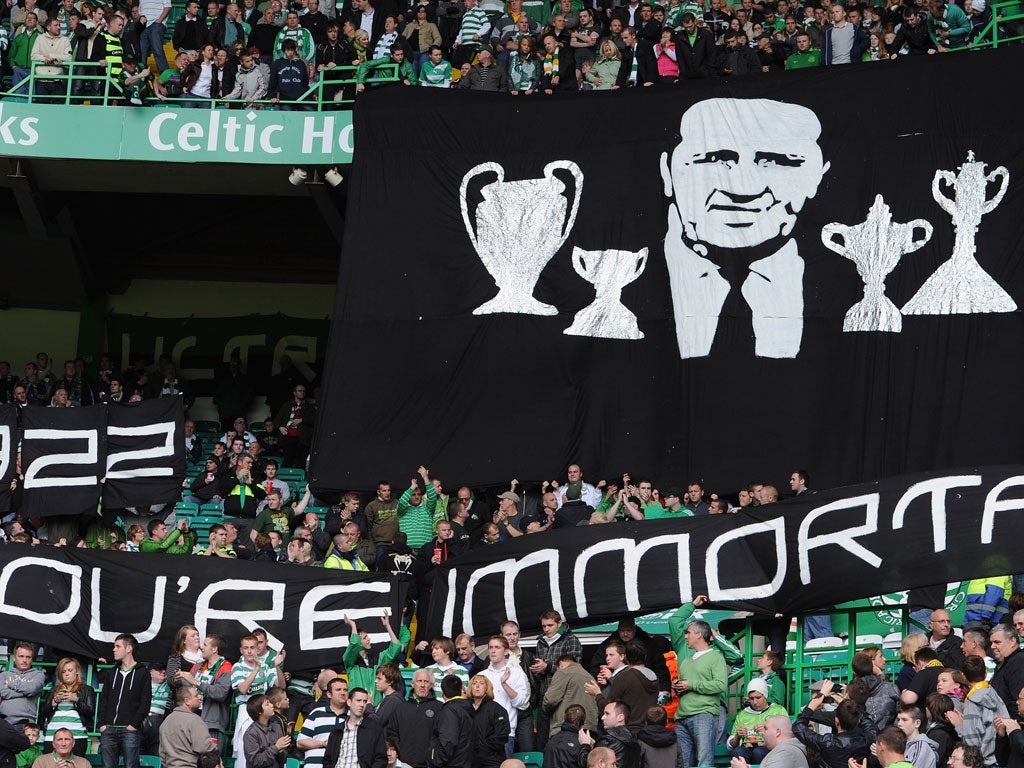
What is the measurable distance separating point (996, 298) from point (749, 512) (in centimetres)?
500

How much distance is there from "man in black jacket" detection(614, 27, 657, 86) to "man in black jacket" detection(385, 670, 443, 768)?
8.97m

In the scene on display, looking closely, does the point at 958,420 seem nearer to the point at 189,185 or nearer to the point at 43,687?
the point at 43,687

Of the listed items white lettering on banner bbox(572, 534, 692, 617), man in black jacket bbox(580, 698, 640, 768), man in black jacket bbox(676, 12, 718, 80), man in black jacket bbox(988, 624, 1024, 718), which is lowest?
man in black jacket bbox(580, 698, 640, 768)

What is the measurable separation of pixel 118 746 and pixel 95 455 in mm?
5495

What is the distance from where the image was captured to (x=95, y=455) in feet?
57.3

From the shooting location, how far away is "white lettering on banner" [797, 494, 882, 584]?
1182 centimetres

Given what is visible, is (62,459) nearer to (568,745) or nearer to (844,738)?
(568,745)

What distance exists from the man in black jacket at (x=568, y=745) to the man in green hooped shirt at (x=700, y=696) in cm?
83

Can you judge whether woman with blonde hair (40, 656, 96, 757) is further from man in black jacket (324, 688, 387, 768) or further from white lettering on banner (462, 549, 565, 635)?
white lettering on banner (462, 549, 565, 635)

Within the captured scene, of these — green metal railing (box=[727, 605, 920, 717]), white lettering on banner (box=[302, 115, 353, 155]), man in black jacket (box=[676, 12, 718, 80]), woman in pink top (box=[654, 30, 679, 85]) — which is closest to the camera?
green metal railing (box=[727, 605, 920, 717])

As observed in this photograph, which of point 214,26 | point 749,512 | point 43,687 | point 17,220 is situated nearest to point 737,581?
point 749,512

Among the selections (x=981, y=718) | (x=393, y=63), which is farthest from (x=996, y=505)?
(x=393, y=63)

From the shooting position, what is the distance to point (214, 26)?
68.8 feet

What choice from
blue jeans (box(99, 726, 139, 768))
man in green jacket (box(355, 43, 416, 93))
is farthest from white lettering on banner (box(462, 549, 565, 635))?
man in green jacket (box(355, 43, 416, 93))
